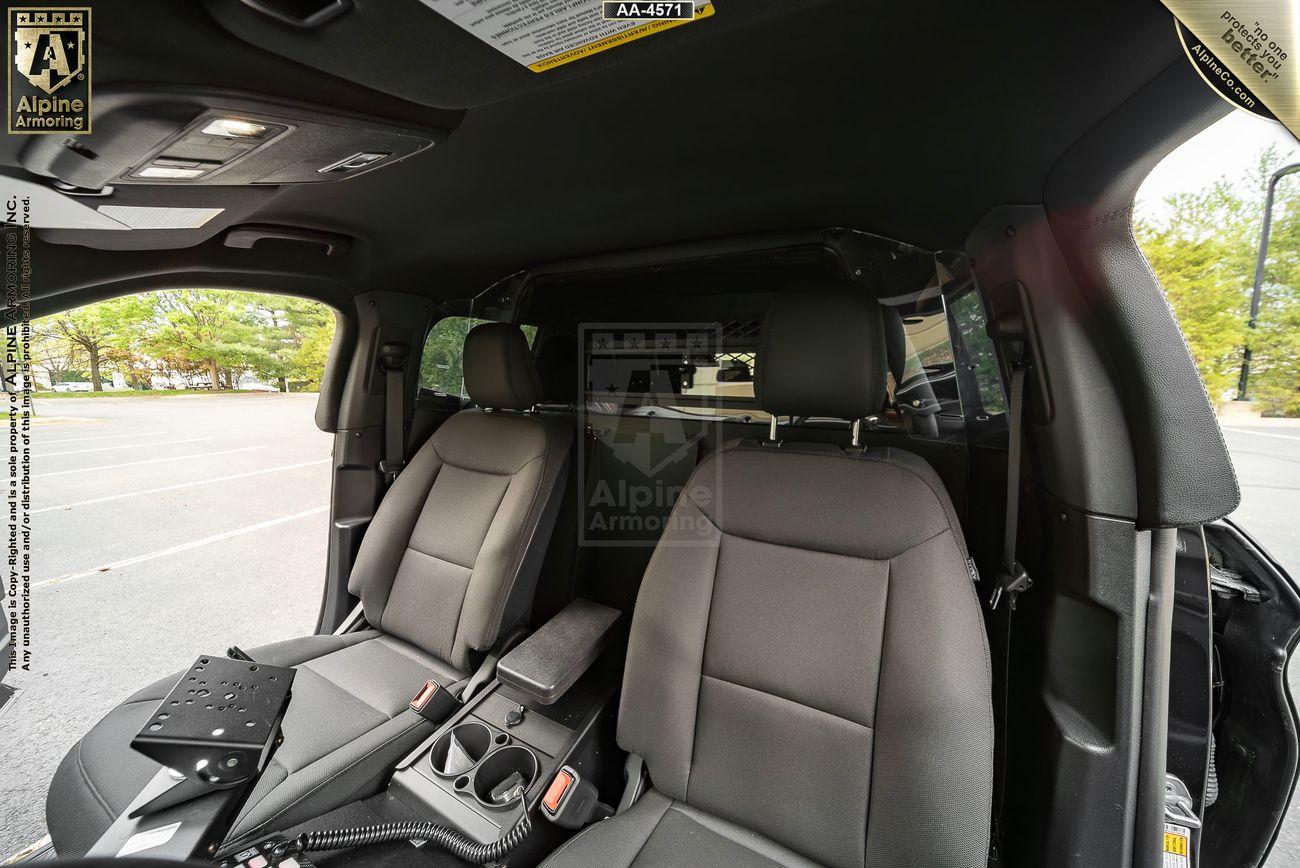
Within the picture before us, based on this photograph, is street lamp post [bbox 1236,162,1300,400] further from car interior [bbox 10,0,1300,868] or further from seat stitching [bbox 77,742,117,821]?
seat stitching [bbox 77,742,117,821]

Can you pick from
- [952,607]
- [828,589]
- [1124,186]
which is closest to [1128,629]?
[952,607]

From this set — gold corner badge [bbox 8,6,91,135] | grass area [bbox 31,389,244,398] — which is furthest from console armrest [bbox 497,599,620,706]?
→ grass area [bbox 31,389,244,398]

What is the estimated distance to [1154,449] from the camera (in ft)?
2.99

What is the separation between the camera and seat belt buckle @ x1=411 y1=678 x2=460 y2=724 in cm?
163

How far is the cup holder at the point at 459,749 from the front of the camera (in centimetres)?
145

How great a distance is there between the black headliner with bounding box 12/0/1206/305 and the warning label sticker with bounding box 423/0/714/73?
34 mm

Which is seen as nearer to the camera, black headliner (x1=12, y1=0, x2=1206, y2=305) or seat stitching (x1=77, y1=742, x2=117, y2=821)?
black headliner (x1=12, y1=0, x2=1206, y2=305)

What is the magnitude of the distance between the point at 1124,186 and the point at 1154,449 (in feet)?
1.68

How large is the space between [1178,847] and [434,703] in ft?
6.60

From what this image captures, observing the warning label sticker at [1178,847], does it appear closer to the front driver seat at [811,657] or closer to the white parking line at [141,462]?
the front driver seat at [811,657]

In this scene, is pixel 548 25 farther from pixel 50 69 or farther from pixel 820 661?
pixel 820 661

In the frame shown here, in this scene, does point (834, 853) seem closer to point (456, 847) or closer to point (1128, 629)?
point (1128, 629)

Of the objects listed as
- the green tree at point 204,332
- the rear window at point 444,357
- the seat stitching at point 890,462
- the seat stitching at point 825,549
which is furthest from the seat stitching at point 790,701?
the green tree at point 204,332

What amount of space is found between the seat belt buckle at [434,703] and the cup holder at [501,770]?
0.97 ft
